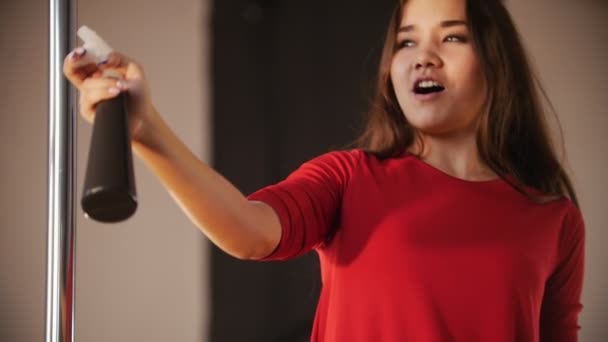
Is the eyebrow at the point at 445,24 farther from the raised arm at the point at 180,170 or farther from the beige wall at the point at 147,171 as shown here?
the beige wall at the point at 147,171

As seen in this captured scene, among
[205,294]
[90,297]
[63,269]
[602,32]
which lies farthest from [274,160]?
[63,269]

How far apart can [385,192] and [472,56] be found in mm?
217

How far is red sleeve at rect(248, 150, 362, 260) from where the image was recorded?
696 millimetres

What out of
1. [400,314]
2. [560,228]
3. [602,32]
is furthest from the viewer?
[602,32]

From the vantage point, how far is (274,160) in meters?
1.34

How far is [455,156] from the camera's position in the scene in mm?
886

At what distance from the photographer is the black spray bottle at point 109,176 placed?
35 centimetres

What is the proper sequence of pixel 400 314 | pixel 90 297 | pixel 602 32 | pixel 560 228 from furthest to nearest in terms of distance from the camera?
pixel 602 32 < pixel 90 297 < pixel 560 228 < pixel 400 314

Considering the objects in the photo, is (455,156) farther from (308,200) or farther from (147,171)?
(147,171)

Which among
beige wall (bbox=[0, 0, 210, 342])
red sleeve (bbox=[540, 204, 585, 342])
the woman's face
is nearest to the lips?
the woman's face

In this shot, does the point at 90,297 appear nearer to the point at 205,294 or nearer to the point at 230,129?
the point at 205,294

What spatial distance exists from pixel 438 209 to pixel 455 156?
0.37 feet

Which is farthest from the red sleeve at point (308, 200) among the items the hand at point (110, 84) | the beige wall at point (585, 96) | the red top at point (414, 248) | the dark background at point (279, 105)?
the beige wall at point (585, 96)

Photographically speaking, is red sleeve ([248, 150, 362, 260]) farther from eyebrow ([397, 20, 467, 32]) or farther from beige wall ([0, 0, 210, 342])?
beige wall ([0, 0, 210, 342])
